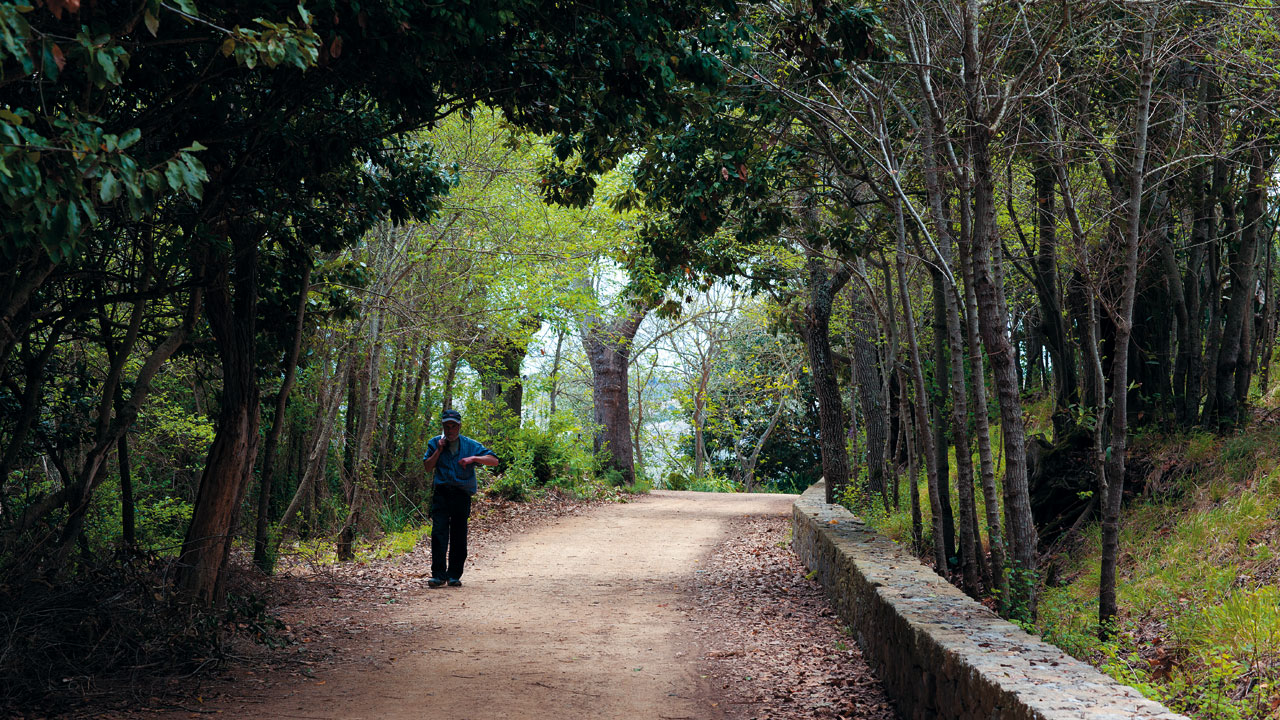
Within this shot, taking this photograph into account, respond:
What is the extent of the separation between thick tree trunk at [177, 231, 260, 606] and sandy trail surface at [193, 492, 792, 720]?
4.75 feet

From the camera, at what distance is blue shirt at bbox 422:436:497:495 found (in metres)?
10.1

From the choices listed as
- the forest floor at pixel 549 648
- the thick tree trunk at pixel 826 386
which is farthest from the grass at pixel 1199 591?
the thick tree trunk at pixel 826 386

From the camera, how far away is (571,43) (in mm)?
6742

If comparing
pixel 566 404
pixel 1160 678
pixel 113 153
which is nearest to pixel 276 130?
pixel 113 153

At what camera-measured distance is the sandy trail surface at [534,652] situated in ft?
19.5

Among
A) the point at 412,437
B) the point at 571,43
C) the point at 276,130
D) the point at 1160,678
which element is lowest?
the point at 1160,678

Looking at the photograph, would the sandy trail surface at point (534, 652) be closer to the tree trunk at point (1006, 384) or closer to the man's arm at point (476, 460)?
the man's arm at point (476, 460)

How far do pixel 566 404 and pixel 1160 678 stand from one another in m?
43.7

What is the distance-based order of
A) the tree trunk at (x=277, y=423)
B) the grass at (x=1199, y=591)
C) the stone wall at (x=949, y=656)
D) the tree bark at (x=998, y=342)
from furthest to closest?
the tree trunk at (x=277, y=423) < the tree bark at (x=998, y=342) < the grass at (x=1199, y=591) < the stone wall at (x=949, y=656)

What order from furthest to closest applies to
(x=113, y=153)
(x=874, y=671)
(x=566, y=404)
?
(x=566, y=404) → (x=874, y=671) → (x=113, y=153)

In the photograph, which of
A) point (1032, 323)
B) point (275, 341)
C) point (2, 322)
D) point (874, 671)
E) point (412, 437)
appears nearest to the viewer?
point (2, 322)

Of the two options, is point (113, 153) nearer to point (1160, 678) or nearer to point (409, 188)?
point (409, 188)

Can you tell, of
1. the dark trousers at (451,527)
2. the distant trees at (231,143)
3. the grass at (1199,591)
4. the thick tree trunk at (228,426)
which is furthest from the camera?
the dark trousers at (451,527)

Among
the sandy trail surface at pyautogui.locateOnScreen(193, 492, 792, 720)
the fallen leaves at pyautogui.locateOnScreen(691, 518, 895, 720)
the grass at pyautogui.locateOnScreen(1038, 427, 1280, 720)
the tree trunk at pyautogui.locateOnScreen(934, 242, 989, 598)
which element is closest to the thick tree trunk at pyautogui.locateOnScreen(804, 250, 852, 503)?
the sandy trail surface at pyautogui.locateOnScreen(193, 492, 792, 720)
